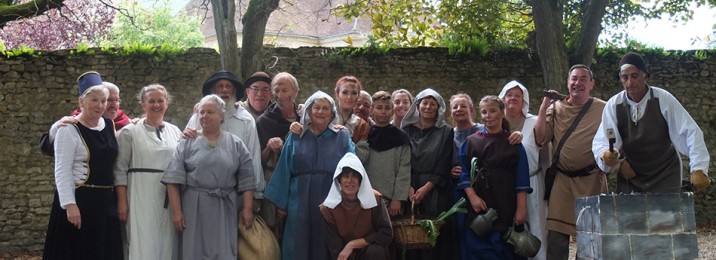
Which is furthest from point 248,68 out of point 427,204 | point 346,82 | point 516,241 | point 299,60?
point 516,241

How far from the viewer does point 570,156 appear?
5.61 m

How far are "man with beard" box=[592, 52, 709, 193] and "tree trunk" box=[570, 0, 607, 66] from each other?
6.19 metres

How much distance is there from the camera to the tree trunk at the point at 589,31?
11.0 metres

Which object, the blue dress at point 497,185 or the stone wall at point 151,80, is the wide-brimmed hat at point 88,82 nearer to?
the blue dress at point 497,185

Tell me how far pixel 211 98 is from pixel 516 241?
2.47 m

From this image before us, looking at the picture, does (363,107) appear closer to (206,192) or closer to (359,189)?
(359,189)

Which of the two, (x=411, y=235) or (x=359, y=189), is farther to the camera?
(x=411, y=235)

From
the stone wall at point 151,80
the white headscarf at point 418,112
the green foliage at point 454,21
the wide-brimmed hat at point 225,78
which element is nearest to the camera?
the white headscarf at point 418,112

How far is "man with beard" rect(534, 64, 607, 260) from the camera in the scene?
5570 millimetres

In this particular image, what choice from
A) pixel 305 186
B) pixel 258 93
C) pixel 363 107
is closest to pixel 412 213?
pixel 305 186

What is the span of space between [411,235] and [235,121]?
1.62 metres

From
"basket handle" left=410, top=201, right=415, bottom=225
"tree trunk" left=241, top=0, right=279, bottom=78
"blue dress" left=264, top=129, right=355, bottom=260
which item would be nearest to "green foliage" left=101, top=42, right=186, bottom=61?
"tree trunk" left=241, top=0, right=279, bottom=78

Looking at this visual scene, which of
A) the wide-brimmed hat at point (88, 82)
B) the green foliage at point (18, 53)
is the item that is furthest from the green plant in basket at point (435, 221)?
the green foliage at point (18, 53)

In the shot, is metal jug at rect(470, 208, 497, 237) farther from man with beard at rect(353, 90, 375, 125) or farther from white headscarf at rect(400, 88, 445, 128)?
man with beard at rect(353, 90, 375, 125)
